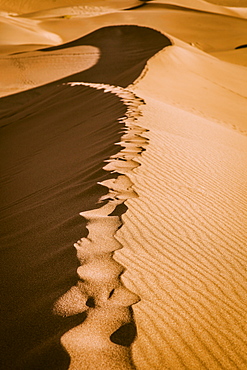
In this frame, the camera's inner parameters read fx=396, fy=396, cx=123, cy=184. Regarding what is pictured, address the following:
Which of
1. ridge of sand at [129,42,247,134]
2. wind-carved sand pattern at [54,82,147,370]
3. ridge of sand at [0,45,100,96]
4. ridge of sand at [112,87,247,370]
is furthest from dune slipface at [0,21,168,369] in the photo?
ridge of sand at [0,45,100,96]

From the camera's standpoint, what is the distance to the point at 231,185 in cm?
467

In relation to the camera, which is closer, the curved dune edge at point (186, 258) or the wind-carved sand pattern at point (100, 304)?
the wind-carved sand pattern at point (100, 304)

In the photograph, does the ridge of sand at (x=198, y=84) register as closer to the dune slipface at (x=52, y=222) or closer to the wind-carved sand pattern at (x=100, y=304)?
the dune slipface at (x=52, y=222)

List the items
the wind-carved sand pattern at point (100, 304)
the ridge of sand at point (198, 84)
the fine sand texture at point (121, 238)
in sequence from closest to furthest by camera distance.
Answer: the wind-carved sand pattern at point (100, 304)
the fine sand texture at point (121, 238)
the ridge of sand at point (198, 84)

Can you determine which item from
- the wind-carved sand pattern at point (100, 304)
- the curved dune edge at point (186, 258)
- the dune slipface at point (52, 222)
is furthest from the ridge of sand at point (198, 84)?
the wind-carved sand pattern at point (100, 304)

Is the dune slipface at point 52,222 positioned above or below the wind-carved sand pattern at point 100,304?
below

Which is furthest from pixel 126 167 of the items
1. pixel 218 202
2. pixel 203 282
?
pixel 203 282

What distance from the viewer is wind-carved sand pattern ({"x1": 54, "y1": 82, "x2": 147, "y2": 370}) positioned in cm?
188

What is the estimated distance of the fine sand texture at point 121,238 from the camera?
2.01 metres

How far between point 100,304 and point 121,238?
764 mm

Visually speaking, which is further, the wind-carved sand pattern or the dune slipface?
the dune slipface

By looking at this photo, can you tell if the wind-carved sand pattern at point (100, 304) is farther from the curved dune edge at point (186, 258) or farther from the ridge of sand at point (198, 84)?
the ridge of sand at point (198, 84)

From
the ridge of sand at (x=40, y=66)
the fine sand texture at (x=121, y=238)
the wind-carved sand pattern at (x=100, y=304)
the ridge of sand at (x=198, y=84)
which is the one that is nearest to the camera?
the wind-carved sand pattern at (x=100, y=304)

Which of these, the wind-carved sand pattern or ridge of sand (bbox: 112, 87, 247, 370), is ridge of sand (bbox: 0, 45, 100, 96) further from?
the wind-carved sand pattern
